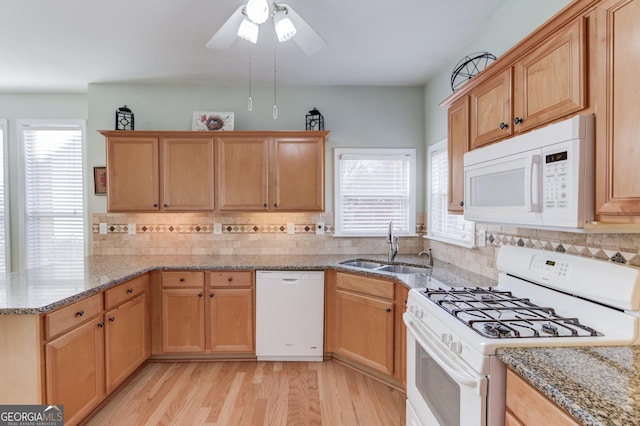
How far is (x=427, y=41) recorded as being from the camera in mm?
2592

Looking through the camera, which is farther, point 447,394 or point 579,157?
point 447,394

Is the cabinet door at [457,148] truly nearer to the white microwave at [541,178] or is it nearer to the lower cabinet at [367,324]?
the white microwave at [541,178]

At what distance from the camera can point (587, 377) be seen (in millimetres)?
976

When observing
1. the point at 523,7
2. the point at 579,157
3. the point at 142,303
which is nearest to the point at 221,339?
the point at 142,303

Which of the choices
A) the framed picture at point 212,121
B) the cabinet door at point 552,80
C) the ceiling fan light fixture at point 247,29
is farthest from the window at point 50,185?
the cabinet door at point 552,80

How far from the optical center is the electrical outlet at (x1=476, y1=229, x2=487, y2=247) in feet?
7.93

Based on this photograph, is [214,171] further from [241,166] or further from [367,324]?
[367,324]

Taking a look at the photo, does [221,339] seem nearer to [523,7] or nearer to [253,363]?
[253,363]

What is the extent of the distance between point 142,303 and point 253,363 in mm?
1081

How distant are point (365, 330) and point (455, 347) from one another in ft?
4.75

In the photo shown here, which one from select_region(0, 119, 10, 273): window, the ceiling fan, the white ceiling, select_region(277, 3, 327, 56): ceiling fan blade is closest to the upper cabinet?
Answer: the white ceiling

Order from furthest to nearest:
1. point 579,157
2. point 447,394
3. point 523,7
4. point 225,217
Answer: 1. point 225,217
2. point 523,7
3. point 447,394
4. point 579,157

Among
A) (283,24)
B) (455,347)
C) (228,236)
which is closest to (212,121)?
(228,236)

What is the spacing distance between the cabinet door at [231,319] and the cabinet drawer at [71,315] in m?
0.93
